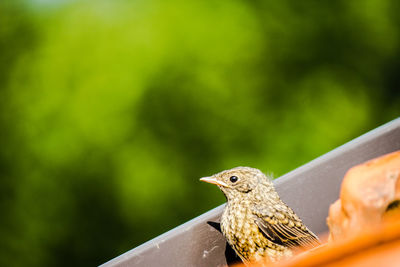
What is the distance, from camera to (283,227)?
59.2 inches

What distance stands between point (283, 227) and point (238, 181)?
235 mm

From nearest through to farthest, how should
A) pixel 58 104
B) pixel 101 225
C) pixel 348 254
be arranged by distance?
1. pixel 348 254
2. pixel 58 104
3. pixel 101 225

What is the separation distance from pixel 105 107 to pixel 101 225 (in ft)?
2.31

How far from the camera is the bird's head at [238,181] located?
1.62 m

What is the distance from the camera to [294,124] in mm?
2803

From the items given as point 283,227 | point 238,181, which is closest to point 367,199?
point 283,227

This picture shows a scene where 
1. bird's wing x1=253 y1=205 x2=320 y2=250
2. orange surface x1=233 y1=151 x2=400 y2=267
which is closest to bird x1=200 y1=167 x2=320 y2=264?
bird's wing x1=253 y1=205 x2=320 y2=250

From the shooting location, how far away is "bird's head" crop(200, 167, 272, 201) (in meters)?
1.62

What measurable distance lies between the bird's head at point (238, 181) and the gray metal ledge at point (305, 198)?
64 mm

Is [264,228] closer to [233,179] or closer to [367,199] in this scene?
[233,179]

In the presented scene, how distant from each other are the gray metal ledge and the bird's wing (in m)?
0.08

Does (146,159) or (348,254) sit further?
(146,159)

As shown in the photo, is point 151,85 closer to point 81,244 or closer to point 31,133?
point 31,133

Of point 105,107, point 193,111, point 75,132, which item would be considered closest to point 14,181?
point 75,132
